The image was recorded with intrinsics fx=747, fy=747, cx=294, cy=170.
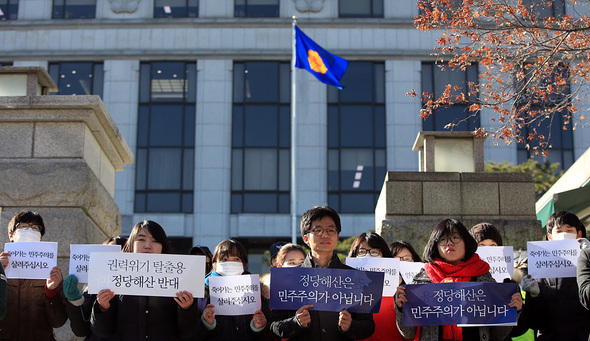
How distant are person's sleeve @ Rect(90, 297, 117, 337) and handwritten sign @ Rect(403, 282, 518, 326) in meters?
2.17

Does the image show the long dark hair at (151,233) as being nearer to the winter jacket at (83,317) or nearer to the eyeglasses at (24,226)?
the winter jacket at (83,317)

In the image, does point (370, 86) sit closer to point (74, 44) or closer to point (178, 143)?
point (178, 143)

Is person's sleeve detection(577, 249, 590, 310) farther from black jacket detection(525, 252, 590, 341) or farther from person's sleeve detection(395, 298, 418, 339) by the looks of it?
person's sleeve detection(395, 298, 418, 339)

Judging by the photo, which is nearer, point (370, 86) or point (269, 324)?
point (269, 324)

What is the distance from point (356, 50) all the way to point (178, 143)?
8.51m

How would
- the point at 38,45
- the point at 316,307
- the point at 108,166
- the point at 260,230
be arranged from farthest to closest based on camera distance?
the point at 38,45 < the point at 260,230 < the point at 108,166 < the point at 316,307

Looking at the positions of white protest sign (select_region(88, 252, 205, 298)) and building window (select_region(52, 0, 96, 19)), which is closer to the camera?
white protest sign (select_region(88, 252, 205, 298))

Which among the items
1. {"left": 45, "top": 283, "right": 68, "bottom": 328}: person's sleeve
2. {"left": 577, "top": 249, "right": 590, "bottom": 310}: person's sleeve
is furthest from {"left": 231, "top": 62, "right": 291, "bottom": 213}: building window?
{"left": 577, "top": 249, "right": 590, "bottom": 310}: person's sleeve

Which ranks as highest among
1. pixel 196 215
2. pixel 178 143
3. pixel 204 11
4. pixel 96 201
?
pixel 204 11

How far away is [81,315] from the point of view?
18.4ft

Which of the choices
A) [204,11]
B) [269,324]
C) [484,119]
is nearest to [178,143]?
[204,11]

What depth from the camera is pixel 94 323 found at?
5434 mm

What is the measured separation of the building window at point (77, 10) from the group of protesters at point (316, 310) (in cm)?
2843

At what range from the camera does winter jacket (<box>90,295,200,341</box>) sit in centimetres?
546
